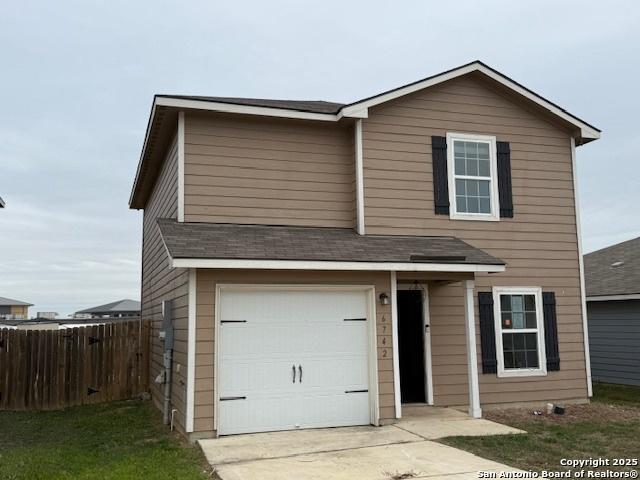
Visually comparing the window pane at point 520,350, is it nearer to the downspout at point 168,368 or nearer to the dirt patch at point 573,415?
the dirt patch at point 573,415

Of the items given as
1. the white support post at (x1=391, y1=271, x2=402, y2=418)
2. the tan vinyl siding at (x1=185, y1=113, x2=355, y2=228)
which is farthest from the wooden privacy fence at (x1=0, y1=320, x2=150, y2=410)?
the white support post at (x1=391, y1=271, x2=402, y2=418)

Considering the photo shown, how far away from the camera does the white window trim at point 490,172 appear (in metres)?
10.5

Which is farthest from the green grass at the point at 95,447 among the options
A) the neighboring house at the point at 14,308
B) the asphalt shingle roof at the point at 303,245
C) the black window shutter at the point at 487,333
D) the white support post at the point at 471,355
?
the neighboring house at the point at 14,308

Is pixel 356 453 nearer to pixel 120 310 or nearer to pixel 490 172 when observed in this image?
pixel 490 172

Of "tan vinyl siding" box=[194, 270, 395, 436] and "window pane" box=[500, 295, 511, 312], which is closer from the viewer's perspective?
"tan vinyl siding" box=[194, 270, 395, 436]

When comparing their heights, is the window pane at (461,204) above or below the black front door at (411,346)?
above

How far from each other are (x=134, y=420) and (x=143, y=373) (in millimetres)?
2900

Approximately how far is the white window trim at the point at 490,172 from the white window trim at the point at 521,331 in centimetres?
133

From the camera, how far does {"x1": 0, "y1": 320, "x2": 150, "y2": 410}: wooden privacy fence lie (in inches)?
458

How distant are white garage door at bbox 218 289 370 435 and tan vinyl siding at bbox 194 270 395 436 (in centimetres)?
23

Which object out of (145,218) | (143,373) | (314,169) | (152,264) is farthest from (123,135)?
(314,169)

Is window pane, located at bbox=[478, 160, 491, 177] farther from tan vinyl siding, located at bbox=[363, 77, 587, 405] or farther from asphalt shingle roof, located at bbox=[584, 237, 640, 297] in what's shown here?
asphalt shingle roof, located at bbox=[584, 237, 640, 297]

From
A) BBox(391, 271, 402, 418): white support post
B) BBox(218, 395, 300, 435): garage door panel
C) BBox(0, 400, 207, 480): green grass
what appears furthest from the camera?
BBox(391, 271, 402, 418): white support post

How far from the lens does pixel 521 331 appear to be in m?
10.6
